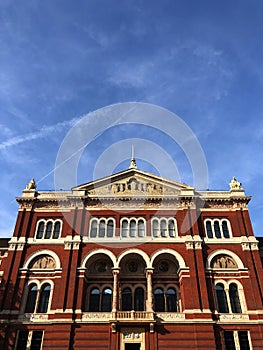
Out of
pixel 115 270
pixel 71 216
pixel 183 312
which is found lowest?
pixel 183 312

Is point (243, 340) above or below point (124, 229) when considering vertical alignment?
below

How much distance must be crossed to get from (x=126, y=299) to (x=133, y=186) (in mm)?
12939

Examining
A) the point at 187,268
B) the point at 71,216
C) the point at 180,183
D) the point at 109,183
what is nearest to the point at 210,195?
the point at 180,183

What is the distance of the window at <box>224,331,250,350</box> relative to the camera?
97.7ft

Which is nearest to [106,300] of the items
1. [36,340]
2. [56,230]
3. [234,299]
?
[36,340]

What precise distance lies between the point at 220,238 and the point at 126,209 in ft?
36.8

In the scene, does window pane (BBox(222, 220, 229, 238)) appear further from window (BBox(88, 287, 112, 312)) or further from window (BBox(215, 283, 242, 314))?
window (BBox(88, 287, 112, 312))

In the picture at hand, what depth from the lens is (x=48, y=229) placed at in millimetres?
36844

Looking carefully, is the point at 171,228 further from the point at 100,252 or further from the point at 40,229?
the point at 40,229

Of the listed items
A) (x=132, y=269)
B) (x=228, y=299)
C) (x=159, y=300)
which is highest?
(x=132, y=269)

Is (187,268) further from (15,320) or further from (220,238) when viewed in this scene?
(15,320)

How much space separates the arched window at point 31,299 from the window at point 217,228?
778 inches

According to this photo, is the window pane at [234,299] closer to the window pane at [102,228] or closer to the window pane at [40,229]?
the window pane at [102,228]

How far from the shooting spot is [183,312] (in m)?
31.0
